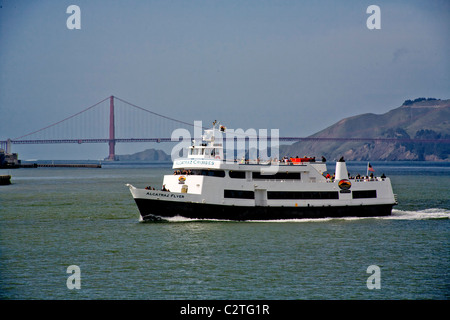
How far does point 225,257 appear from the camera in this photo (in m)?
31.1

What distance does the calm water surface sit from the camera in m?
25.0

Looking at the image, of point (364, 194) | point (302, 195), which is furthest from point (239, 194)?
point (364, 194)

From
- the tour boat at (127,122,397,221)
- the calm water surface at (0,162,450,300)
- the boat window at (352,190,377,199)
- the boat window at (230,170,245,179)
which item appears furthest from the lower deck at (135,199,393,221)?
the boat window at (230,170,245,179)

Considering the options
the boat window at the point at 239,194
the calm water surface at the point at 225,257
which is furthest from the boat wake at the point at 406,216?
the boat window at the point at 239,194

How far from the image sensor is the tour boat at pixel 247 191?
1587 inches

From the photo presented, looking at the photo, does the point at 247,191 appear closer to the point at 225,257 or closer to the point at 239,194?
the point at 239,194

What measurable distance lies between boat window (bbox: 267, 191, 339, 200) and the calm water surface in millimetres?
1818

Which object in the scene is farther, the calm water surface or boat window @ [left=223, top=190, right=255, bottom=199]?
boat window @ [left=223, top=190, right=255, bottom=199]

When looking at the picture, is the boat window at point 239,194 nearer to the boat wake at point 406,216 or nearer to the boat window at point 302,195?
the boat window at point 302,195

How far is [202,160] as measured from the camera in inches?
1608

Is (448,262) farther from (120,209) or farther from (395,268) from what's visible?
(120,209)

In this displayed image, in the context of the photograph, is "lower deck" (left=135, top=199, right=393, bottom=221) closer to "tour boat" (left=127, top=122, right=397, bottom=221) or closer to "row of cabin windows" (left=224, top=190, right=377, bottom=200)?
"tour boat" (left=127, top=122, right=397, bottom=221)

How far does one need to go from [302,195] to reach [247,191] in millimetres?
4353
